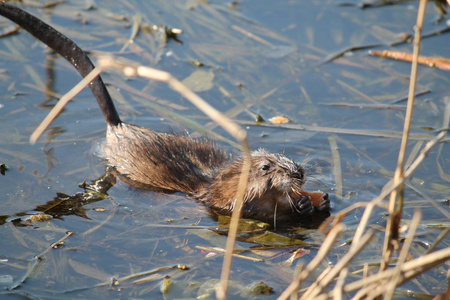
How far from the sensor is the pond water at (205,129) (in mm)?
4230

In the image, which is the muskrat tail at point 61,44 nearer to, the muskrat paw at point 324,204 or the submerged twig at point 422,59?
the muskrat paw at point 324,204

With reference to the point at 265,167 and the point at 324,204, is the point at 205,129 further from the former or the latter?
the point at 324,204

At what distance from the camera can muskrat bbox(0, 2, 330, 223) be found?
5.15 metres

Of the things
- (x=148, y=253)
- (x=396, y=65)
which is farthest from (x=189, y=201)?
(x=396, y=65)

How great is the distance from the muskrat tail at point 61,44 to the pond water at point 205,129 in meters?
0.80

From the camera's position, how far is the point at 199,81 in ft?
23.4

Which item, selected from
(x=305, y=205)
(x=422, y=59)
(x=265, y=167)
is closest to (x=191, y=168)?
(x=265, y=167)

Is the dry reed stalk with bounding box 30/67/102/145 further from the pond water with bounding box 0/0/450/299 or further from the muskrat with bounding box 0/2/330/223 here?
the muskrat with bounding box 0/2/330/223

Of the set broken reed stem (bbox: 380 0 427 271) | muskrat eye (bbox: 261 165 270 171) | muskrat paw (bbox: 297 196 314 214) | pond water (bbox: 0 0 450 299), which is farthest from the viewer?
muskrat eye (bbox: 261 165 270 171)

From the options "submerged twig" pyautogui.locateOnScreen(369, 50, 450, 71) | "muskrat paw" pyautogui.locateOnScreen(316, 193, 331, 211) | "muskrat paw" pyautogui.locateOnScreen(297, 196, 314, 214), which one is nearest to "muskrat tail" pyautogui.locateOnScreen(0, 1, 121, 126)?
"muskrat paw" pyautogui.locateOnScreen(297, 196, 314, 214)

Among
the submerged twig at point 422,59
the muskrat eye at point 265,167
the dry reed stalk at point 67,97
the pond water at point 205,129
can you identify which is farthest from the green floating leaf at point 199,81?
the dry reed stalk at point 67,97

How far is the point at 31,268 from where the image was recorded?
4.09 m

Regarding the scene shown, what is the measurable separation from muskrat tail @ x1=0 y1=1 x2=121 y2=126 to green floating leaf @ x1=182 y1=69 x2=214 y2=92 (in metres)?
1.66

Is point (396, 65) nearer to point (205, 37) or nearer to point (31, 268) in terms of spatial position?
point (205, 37)
